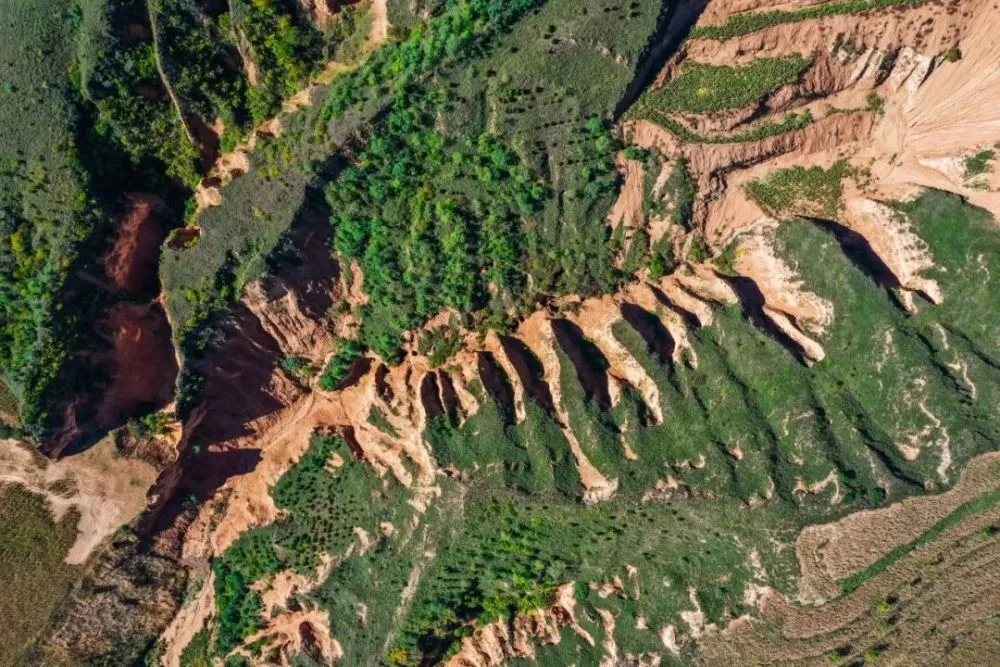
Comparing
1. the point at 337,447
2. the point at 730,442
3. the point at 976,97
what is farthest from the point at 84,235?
the point at 976,97

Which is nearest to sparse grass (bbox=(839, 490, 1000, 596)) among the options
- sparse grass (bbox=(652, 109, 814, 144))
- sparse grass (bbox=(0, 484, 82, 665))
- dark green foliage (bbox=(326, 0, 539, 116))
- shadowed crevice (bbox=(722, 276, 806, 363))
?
shadowed crevice (bbox=(722, 276, 806, 363))

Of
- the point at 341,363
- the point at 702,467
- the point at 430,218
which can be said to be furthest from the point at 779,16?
the point at 341,363

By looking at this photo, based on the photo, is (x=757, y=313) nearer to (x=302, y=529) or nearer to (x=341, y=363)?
(x=341, y=363)

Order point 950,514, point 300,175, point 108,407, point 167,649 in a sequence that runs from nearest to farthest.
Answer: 1. point 950,514
2. point 300,175
3. point 108,407
4. point 167,649

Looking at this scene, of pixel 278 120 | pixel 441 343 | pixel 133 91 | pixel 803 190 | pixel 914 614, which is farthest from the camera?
pixel 441 343

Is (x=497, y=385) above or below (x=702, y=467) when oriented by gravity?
above

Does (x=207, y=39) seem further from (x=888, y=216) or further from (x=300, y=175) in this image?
(x=888, y=216)

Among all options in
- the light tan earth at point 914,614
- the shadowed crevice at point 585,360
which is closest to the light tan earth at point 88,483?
the shadowed crevice at point 585,360
